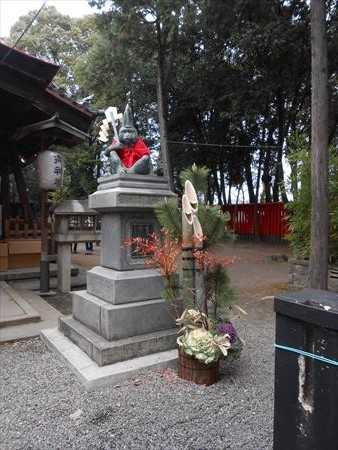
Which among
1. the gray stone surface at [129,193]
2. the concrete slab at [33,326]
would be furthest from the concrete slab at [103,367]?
the gray stone surface at [129,193]

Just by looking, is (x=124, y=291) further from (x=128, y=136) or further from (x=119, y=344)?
(x=128, y=136)

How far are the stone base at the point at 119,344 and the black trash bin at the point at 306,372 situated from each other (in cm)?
187

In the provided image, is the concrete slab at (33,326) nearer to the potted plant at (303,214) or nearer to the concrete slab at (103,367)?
the concrete slab at (103,367)

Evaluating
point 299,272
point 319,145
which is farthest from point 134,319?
point 299,272

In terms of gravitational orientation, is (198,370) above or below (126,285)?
below

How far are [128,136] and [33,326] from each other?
3.05m

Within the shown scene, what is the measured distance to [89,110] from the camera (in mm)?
8891

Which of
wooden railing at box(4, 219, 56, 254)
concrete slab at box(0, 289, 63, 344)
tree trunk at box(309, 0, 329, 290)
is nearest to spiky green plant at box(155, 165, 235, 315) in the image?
concrete slab at box(0, 289, 63, 344)

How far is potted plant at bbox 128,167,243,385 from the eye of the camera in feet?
10.8

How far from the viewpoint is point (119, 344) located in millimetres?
3680

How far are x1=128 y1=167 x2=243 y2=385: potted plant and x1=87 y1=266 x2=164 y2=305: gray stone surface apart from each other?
329 mm

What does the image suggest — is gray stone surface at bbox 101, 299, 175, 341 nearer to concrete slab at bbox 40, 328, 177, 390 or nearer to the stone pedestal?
the stone pedestal

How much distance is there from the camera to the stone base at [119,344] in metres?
3.61

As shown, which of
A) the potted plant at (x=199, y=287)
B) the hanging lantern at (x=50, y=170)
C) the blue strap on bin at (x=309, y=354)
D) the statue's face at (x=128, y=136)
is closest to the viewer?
the blue strap on bin at (x=309, y=354)
